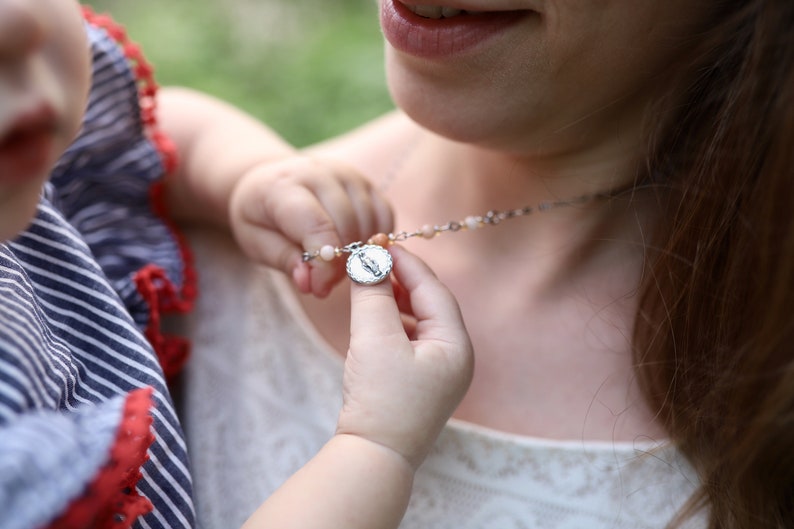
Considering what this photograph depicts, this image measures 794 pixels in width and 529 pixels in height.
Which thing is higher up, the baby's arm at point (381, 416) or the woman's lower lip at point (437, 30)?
the woman's lower lip at point (437, 30)

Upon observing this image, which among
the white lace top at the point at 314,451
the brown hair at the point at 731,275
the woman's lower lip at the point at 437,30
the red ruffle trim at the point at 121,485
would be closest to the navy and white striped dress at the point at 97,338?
the red ruffle trim at the point at 121,485

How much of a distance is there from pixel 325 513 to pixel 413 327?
0.27 metres

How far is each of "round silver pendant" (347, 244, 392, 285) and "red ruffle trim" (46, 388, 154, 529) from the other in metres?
0.26

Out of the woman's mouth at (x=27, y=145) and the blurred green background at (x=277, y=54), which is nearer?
the woman's mouth at (x=27, y=145)

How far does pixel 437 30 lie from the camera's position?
886 mm

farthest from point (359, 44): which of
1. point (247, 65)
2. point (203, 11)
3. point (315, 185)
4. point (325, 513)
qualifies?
point (325, 513)

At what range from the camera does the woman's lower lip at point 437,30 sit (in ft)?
2.84

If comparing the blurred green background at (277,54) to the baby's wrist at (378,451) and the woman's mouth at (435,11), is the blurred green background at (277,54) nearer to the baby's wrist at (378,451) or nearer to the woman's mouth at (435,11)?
the woman's mouth at (435,11)

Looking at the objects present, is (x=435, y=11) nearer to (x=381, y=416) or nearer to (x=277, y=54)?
(x=381, y=416)

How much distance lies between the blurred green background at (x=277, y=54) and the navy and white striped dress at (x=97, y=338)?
108 centimetres

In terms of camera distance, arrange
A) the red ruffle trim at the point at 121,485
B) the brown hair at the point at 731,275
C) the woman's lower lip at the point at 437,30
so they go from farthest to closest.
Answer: the woman's lower lip at the point at 437,30 < the brown hair at the point at 731,275 < the red ruffle trim at the point at 121,485

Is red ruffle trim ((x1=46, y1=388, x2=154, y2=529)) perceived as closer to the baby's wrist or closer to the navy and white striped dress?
the navy and white striped dress

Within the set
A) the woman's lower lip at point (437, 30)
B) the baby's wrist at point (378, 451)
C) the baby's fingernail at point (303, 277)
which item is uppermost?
the woman's lower lip at point (437, 30)

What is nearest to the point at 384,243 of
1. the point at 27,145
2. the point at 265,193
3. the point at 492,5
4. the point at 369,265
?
the point at 369,265
